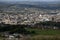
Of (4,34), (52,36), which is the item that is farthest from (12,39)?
(52,36)

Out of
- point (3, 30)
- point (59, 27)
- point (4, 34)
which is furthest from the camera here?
point (59, 27)

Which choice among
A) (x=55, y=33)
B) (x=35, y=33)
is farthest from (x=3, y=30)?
(x=55, y=33)

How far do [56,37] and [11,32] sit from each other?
156 inches

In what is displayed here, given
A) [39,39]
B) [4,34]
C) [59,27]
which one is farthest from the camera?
[59,27]

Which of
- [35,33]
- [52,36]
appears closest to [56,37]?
[52,36]

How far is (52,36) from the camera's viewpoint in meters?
20.2

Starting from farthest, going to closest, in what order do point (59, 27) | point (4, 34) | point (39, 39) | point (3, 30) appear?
point (59, 27)
point (3, 30)
point (4, 34)
point (39, 39)

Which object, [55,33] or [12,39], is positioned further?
[55,33]

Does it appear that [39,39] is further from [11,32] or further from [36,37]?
[11,32]

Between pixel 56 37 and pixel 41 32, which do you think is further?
pixel 41 32

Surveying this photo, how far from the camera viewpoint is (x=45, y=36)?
2016 cm

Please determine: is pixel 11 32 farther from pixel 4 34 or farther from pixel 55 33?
pixel 55 33

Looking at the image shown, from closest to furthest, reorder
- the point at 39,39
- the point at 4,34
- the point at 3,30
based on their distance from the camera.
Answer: the point at 39,39 → the point at 4,34 → the point at 3,30

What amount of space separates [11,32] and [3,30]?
3.70ft
